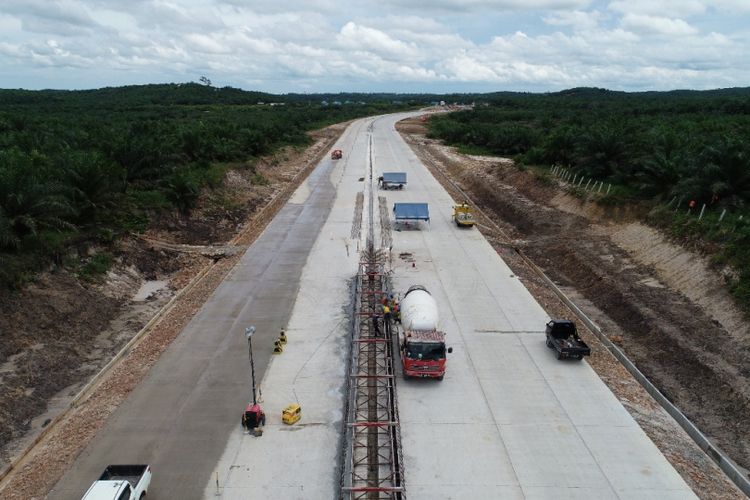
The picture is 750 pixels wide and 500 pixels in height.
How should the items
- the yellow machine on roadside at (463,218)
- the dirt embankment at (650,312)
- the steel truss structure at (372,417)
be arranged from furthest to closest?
the yellow machine on roadside at (463,218), the dirt embankment at (650,312), the steel truss structure at (372,417)

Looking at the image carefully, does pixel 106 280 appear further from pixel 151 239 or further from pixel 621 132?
pixel 621 132

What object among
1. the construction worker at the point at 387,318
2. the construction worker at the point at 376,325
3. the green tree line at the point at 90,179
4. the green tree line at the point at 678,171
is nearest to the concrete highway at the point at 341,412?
the construction worker at the point at 376,325

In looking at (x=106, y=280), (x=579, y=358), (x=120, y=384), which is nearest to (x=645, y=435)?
(x=579, y=358)

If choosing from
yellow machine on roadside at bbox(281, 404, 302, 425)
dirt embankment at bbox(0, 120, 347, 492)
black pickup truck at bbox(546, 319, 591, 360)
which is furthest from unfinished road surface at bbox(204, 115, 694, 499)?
dirt embankment at bbox(0, 120, 347, 492)

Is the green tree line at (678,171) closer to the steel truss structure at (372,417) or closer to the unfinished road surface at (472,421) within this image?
the unfinished road surface at (472,421)

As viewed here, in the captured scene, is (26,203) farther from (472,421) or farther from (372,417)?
(472,421)

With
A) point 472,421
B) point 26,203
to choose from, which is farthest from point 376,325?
point 26,203
